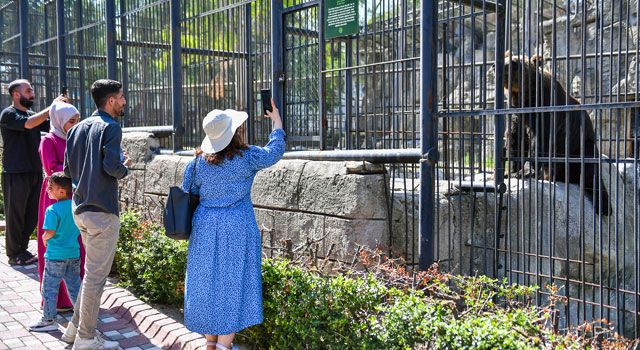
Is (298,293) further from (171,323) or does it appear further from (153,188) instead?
(153,188)

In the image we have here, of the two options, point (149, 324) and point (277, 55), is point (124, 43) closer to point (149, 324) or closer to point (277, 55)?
point (277, 55)

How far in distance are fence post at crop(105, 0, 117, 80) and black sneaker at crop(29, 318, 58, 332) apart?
16.9 ft

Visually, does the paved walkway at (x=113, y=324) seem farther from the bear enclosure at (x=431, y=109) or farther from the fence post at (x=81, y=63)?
the fence post at (x=81, y=63)

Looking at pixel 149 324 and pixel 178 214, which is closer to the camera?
pixel 178 214

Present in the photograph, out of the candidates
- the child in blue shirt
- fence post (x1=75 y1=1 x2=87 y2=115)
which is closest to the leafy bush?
the child in blue shirt

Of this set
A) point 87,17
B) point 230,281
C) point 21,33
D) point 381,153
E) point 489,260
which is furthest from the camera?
point 21,33

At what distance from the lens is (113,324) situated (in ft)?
18.8

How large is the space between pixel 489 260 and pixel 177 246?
2993mm

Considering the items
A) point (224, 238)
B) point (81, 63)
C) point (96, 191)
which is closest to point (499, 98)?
point (224, 238)

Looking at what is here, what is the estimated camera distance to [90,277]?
477 cm

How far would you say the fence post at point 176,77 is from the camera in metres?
8.20

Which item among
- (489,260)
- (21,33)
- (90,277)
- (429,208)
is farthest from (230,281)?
(21,33)

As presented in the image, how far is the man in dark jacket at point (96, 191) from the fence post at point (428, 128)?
2.31 meters

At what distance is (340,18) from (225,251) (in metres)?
2.50
